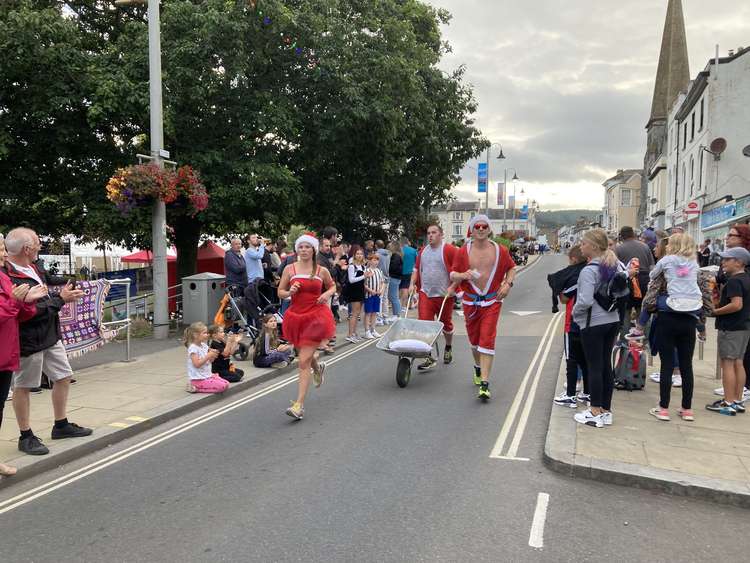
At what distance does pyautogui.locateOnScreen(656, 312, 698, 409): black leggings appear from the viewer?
566cm

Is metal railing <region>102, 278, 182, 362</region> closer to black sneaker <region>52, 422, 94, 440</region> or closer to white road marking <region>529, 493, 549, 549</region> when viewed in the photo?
black sneaker <region>52, 422, 94, 440</region>

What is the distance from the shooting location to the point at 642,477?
435 cm

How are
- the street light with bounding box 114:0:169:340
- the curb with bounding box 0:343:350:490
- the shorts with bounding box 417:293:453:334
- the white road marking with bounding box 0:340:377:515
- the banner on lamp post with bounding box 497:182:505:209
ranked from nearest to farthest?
1. the white road marking with bounding box 0:340:377:515
2. the curb with bounding box 0:343:350:490
3. the shorts with bounding box 417:293:453:334
4. the street light with bounding box 114:0:169:340
5. the banner on lamp post with bounding box 497:182:505:209

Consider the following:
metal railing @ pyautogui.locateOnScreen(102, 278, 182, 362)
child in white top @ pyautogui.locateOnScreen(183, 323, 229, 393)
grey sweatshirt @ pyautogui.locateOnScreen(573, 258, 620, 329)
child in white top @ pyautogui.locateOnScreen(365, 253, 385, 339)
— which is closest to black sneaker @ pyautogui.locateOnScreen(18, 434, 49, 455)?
child in white top @ pyautogui.locateOnScreen(183, 323, 229, 393)

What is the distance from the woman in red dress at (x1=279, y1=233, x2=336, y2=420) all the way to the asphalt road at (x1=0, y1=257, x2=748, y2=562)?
2.12 feet

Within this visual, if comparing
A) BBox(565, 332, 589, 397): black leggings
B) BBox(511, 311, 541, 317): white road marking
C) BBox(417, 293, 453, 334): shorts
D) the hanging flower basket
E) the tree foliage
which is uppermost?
the tree foliage

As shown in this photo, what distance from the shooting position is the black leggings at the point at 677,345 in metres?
5.66

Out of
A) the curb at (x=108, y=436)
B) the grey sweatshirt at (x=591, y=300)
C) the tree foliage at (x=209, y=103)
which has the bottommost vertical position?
the curb at (x=108, y=436)

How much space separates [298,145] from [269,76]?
2177 millimetres

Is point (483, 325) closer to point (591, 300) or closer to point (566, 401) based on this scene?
point (566, 401)

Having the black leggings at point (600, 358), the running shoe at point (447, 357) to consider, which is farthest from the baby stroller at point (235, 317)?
the black leggings at point (600, 358)

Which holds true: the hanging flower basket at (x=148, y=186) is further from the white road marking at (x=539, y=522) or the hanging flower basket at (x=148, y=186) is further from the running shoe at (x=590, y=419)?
the white road marking at (x=539, y=522)

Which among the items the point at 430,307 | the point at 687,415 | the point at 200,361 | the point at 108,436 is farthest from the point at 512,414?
the point at 108,436

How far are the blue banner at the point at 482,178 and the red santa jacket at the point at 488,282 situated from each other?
28.2 metres
